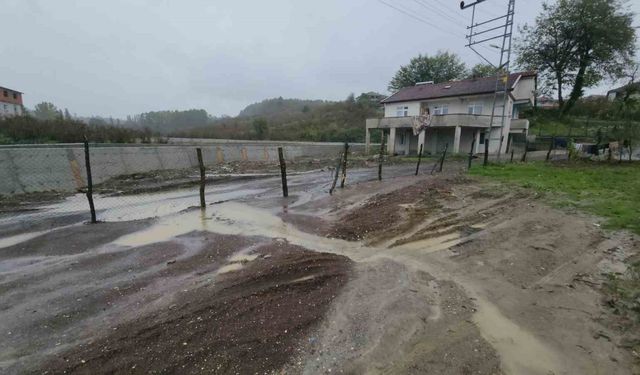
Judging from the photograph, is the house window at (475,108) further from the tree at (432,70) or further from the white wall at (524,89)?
the tree at (432,70)

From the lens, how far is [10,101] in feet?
183

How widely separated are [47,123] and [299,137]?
35.1m

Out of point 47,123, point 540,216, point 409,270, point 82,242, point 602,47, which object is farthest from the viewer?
point 602,47

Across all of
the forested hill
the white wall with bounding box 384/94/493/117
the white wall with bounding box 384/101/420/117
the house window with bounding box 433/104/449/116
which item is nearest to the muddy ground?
the white wall with bounding box 384/94/493/117

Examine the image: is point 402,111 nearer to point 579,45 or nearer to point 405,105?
point 405,105

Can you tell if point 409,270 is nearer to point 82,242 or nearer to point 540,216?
point 540,216

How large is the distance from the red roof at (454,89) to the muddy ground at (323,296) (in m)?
25.7

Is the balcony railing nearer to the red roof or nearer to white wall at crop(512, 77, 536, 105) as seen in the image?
the red roof

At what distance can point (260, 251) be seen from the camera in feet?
24.8

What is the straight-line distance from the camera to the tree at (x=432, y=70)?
54375 mm

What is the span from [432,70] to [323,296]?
56281 millimetres

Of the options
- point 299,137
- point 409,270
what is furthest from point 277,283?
point 299,137

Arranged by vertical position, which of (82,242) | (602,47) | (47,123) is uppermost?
(602,47)

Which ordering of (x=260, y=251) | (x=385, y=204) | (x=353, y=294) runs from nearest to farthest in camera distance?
(x=353, y=294), (x=260, y=251), (x=385, y=204)
